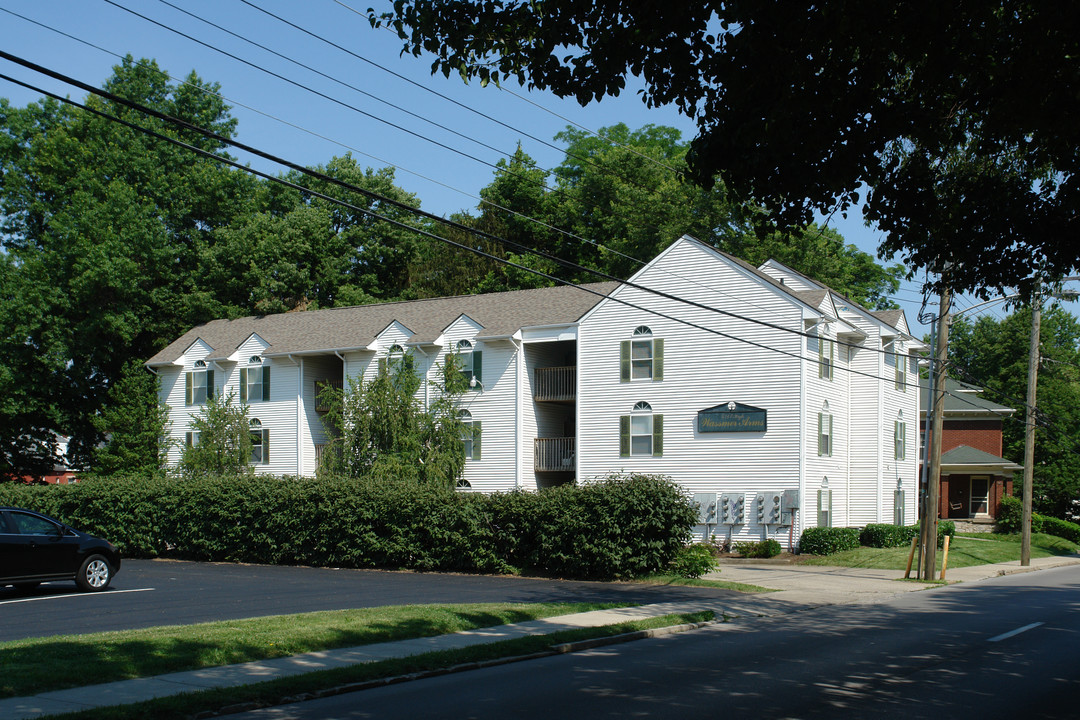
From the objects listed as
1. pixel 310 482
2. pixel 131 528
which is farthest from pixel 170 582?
pixel 131 528

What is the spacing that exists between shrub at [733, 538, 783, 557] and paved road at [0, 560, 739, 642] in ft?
38.7

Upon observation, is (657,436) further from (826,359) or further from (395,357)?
(395,357)

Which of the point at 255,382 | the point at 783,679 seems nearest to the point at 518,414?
the point at 255,382

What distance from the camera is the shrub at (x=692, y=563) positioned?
2356 centimetres

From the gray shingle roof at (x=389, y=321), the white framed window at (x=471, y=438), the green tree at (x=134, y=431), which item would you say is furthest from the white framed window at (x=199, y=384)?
the white framed window at (x=471, y=438)

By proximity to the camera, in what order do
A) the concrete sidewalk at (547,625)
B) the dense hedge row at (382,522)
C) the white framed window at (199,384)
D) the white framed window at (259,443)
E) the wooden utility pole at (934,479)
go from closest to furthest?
the concrete sidewalk at (547,625) < the dense hedge row at (382,522) < the wooden utility pole at (934,479) < the white framed window at (259,443) < the white framed window at (199,384)

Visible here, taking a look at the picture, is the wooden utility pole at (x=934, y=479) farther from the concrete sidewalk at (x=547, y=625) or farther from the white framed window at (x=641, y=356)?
the white framed window at (x=641, y=356)

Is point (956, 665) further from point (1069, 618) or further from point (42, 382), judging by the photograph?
point (42, 382)

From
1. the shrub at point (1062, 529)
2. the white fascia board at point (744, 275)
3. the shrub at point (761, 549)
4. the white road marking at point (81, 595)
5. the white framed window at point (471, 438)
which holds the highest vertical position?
the white fascia board at point (744, 275)

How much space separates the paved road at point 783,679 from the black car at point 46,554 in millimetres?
11885

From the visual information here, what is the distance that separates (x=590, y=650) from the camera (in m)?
13.8

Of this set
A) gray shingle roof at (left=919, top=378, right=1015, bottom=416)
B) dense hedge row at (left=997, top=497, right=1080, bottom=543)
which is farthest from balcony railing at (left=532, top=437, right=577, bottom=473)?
dense hedge row at (left=997, top=497, right=1080, bottom=543)

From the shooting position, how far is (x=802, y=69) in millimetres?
10008

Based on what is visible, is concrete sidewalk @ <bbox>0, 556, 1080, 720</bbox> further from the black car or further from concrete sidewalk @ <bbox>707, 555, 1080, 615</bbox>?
the black car
